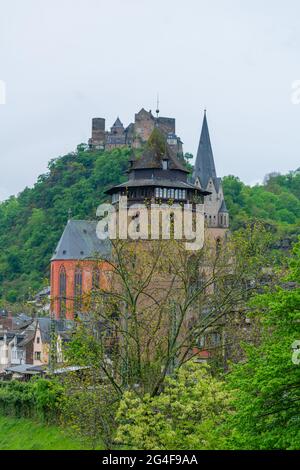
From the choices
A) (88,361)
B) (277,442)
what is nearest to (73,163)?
(88,361)

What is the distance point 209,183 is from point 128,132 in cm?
5945

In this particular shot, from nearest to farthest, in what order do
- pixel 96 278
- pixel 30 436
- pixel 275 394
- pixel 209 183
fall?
pixel 275 394, pixel 96 278, pixel 30 436, pixel 209 183

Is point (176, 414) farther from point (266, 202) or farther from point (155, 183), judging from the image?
point (266, 202)

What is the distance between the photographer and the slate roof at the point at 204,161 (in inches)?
4193

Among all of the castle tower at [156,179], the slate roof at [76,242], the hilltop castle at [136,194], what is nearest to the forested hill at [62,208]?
the hilltop castle at [136,194]

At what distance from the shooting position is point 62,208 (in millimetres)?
132375

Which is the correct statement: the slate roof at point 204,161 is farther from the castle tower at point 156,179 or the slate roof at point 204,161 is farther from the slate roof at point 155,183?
the slate roof at point 155,183

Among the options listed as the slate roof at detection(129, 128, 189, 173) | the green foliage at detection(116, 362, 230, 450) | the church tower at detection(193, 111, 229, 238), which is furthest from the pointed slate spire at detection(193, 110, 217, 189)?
the green foliage at detection(116, 362, 230, 450)

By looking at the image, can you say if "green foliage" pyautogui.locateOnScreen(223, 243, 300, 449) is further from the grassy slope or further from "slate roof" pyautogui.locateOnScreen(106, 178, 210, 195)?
"slate roof" pyautogui.locateOnScreen(106, 178, 210, 195)

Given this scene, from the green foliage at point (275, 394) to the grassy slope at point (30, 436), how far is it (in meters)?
20.6

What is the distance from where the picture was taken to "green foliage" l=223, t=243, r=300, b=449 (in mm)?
21250

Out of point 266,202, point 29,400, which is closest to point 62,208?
point 266,202
